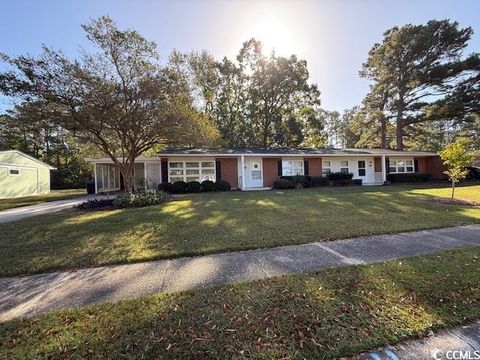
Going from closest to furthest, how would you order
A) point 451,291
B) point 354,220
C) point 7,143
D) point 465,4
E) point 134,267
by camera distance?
point 451,291 → point 134,267 → point 354,220 → point 465,4 → point 7,143

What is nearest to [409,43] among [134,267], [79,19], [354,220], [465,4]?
[465,4]

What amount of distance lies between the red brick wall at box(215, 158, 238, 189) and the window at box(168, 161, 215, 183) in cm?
73

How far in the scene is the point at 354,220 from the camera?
7.21 meters

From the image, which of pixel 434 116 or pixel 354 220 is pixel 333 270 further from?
pixel 434 116

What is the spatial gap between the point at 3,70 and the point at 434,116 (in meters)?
31.6

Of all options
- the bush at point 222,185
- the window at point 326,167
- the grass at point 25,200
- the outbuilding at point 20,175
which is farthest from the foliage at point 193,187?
the outbuilding at point 20,175

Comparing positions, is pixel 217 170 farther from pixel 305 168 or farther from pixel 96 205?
pixel 96 205

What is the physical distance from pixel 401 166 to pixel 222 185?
56.2ft

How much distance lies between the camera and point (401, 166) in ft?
77.6

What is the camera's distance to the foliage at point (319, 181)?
19.8 meters

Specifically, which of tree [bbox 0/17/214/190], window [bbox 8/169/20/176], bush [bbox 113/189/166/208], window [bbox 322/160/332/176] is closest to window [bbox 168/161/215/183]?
tree [bbox 0/17/214/190]

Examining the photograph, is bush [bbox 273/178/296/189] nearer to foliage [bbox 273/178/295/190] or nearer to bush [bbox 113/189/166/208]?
foliage [bbox 273/178/295/190]

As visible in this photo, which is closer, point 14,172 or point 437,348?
point 437,348

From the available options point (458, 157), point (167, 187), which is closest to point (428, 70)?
point (458, 157)
